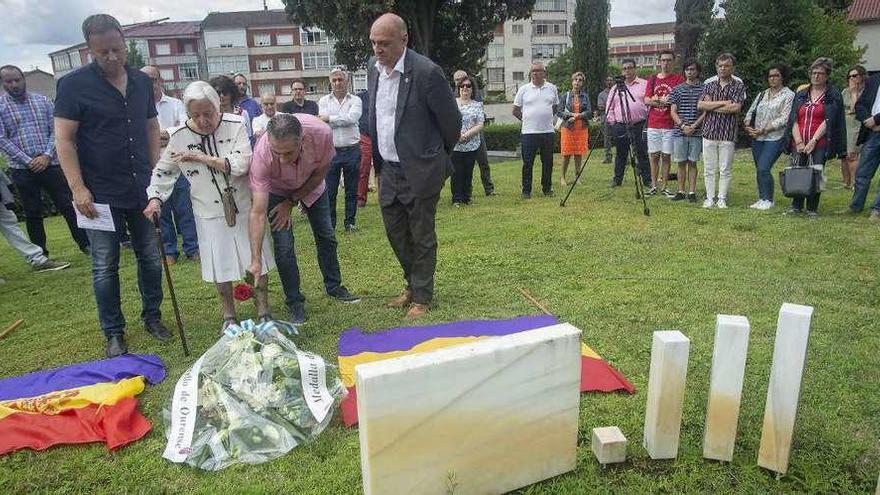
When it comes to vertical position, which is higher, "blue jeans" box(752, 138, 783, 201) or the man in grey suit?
the man in grey suit

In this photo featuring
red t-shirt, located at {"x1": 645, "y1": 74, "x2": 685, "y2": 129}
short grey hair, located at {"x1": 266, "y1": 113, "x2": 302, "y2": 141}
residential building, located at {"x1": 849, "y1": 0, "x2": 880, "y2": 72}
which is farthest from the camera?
residential building, located at {"x1": 849, "y1": 0, "x2": 880, "y2": 72}

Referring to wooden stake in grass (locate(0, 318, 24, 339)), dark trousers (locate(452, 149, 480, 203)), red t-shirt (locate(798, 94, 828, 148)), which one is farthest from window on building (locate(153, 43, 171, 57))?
red t-shirt (locate(798, 94, 828, 148))

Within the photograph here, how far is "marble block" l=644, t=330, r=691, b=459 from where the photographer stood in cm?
218

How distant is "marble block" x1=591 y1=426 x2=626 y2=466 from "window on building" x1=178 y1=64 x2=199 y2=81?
71.3 meters

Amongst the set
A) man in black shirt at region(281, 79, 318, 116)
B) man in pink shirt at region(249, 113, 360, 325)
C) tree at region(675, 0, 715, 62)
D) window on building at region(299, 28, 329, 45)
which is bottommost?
man in pink shirt at region(249, 113, 360, 325)

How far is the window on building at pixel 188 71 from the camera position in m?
64.6

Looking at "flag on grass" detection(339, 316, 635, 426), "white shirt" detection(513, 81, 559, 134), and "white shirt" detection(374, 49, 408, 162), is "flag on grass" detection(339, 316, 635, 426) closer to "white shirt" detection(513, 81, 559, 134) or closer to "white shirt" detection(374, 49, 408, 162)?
"white shirt" detection(374, 49, 408, 162)

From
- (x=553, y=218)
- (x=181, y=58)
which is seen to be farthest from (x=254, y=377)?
(x=181, y=58)

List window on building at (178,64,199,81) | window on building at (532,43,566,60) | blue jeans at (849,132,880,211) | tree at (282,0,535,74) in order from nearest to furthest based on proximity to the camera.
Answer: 1. blue jeans at (849,132,880,211)
2. tree at (282,0,535,74)
3. window on building at (532,43,566,60)
4. window on building at (178,64,199,81)

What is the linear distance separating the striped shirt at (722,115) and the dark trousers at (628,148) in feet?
4.83

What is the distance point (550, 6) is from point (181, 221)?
62.2 meters

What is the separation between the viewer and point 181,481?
235 cm

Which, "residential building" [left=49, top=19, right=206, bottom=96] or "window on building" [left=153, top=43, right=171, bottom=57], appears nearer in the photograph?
"residential building" [left=49, top=19, right=206, bottom=96]

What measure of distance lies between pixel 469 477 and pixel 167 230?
508cm
